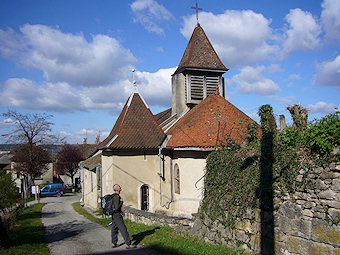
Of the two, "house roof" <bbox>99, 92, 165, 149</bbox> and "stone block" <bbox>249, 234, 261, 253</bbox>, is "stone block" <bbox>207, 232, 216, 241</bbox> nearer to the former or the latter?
"stone block" <bbox>249, 234, 261, 253</bbox>

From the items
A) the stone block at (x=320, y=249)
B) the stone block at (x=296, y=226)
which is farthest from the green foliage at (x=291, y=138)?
the stone block at (x=320, y=249)

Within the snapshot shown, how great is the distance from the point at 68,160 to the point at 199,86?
1715 inches

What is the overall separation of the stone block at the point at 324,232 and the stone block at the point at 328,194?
0.48m

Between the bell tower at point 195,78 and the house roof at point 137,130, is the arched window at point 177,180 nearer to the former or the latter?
the house roof at point 137,130

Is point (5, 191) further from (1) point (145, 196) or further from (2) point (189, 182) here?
(2) point (189, 182)

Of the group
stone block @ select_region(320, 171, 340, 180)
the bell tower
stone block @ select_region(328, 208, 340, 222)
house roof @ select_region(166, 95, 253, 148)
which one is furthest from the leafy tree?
stone block @ select_region(328, 208, 340, 222)

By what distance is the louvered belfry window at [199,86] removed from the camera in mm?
19547

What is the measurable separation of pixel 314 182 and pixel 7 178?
13.9m

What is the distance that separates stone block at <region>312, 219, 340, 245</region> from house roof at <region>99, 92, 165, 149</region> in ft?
38.2

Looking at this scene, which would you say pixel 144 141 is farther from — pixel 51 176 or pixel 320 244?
pixel 51 176

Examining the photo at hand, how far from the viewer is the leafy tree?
56.6 m

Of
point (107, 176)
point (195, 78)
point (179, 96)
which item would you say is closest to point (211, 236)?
point (107, 176)

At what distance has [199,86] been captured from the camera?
64.9 feet

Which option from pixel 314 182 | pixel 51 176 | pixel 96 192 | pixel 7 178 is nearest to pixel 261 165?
pixel 314 182
